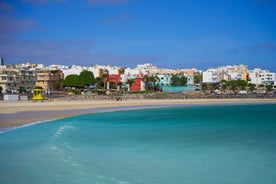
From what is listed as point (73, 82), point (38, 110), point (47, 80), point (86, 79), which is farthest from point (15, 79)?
point (38, 110)

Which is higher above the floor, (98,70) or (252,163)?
(98,70)

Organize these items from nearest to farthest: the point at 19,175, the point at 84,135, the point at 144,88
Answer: the point at 19,175, the point at 84,135, the point at 144,88

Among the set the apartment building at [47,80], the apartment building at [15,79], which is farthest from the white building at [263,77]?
the apartment building at [15,79]

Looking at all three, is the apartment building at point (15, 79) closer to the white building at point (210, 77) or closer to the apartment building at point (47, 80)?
the apartment building at point (47, 80)

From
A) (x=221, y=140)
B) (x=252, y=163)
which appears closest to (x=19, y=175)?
(x=252, y=163)

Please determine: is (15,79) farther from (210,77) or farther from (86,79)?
(210,77)

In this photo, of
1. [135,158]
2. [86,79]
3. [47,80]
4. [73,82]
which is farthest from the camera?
→ [47,80]

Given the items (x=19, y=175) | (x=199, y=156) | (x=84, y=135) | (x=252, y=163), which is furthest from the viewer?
(x=84, y=135)

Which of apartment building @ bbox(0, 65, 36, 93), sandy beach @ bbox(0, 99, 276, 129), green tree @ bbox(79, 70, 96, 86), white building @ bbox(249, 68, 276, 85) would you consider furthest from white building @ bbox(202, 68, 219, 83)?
sandy beach @ bbox(0, 99, 276, 129)

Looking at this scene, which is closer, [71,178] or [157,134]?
[71,178]

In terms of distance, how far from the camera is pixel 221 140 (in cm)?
1762

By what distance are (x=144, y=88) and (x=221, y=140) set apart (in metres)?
78.8

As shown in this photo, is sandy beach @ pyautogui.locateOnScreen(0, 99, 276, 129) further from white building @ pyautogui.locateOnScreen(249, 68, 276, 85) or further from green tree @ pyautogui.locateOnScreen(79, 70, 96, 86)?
white building @ pyautogui.locateOnScreen(249, 68, 276, 85)

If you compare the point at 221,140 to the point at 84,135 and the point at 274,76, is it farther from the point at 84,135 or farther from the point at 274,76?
the point at 274,76
